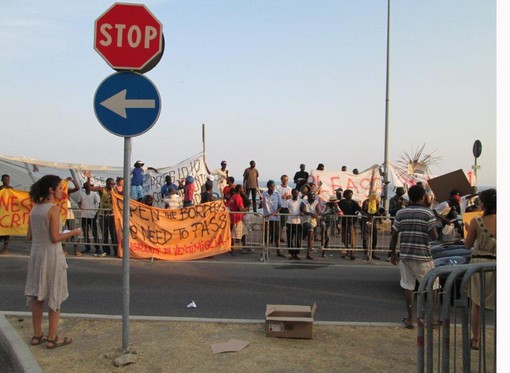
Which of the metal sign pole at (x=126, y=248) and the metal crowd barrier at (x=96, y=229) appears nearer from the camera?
the metal sign pole at (x=126, y=248)

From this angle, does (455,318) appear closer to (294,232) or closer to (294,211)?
(294,232)

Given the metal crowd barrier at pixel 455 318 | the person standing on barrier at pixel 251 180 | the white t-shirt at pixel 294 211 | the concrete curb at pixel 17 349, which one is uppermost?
the person standing on barrier at pixel 251 180

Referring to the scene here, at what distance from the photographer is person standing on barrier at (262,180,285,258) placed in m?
12.7

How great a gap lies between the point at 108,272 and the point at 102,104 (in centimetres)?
601

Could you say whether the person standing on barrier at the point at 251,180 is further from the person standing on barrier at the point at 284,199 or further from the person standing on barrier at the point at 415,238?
the person standing on barrier at the point at 415,238

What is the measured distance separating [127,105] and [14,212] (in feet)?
29.3

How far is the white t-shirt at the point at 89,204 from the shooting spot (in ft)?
42.1

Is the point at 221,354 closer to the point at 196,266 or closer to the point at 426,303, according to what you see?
the point at 426,303

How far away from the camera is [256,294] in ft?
28.9

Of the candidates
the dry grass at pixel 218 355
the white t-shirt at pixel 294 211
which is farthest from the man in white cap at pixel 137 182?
the dry grass at pixel 218 355

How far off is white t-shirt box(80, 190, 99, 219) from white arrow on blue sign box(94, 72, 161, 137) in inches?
311

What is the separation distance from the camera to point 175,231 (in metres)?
12.3

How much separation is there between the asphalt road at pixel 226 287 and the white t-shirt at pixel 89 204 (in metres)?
1.24
